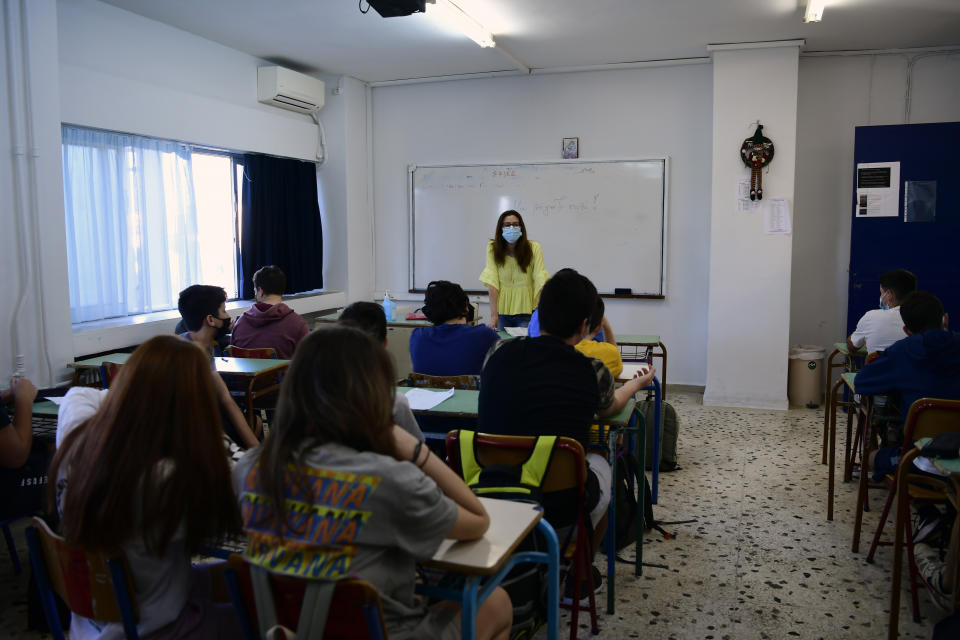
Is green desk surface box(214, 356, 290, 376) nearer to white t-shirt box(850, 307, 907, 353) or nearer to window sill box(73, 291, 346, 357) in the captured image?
window sill box(73, 291, 346, 357)

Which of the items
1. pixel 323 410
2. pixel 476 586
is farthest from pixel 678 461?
pixel 323 410

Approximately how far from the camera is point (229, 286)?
Result: 18.7 ft

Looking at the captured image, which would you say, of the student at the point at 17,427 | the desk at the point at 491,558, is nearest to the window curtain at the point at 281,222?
the student at the point at 17,427

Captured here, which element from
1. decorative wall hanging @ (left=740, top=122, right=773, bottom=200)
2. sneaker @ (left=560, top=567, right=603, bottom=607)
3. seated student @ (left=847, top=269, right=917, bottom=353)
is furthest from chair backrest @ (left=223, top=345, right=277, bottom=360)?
decorative wall hanging @ (left=740, top=122, right=773, bottom=200)

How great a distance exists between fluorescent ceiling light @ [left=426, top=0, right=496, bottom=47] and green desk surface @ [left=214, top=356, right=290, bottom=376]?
2.21 m

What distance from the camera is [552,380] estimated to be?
209cm

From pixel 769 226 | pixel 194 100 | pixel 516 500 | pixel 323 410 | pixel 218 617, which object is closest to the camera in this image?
pixel 323 410

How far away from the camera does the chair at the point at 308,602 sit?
48.3 inches

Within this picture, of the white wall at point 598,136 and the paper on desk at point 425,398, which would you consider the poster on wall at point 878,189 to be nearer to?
the white wall at point 598,136

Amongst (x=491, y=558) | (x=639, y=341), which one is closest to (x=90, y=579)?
(x=491, y=558)

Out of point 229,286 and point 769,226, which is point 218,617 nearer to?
point 229,286

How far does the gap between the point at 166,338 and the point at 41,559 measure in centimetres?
53

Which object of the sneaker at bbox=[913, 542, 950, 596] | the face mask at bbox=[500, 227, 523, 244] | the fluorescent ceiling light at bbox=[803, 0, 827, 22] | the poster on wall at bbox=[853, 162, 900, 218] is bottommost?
the sneaker at bbox=[913, 542, 950, 596]

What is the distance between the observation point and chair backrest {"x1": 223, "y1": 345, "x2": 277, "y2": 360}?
153 inches
